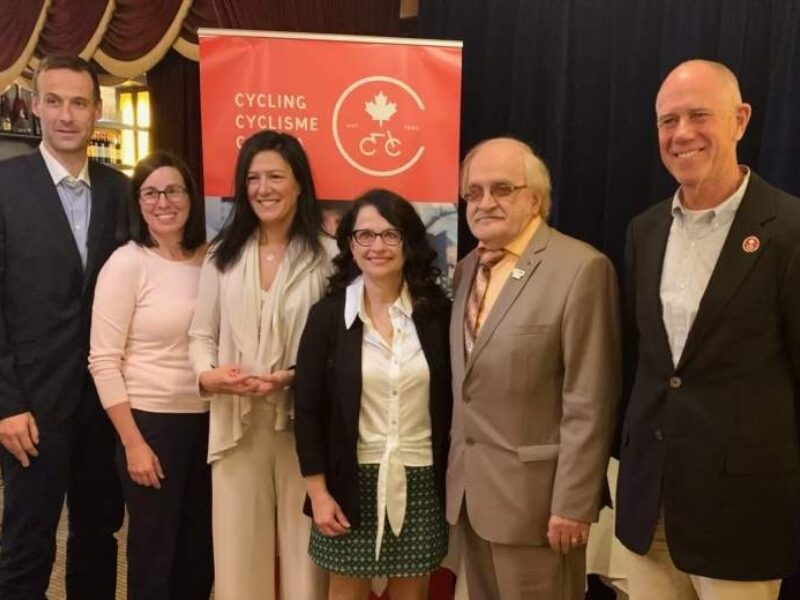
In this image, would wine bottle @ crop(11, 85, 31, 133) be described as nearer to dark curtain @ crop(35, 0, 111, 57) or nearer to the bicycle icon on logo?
dark curtain @ crop(35, 0, 111, 57)

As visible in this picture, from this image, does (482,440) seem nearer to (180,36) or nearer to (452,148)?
(452,148)

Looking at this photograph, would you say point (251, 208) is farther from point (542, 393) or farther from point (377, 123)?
point (542, 393)

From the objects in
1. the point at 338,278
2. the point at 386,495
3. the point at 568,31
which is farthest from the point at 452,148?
the point at 386,495

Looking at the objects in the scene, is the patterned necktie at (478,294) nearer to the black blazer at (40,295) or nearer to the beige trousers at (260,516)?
the beige trousers at (260,516)

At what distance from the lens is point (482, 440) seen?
191cm

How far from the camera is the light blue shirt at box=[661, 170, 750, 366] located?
1649 millimetres

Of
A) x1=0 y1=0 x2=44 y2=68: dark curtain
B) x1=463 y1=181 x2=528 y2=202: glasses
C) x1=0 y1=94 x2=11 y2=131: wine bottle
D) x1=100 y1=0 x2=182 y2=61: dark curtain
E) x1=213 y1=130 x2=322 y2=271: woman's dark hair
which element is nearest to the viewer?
x1=463 y1=181 x2=528 y2=202: glasses

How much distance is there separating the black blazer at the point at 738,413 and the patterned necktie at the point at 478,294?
41 cm

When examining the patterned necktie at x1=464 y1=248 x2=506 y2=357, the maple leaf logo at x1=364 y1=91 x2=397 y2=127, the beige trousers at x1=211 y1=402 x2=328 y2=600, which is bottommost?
the beige trousers at x1=211 y1=402 x2=328 y2=600

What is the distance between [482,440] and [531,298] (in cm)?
37

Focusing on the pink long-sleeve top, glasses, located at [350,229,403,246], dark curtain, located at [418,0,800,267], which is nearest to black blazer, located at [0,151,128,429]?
the pink long-sleeve top

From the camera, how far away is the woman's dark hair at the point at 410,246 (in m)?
2.03

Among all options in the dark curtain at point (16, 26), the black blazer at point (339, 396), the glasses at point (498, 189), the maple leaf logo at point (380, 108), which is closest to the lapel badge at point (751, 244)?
the glasses at point (498, 189)

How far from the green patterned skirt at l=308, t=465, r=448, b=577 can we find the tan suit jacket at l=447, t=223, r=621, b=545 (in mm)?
149
